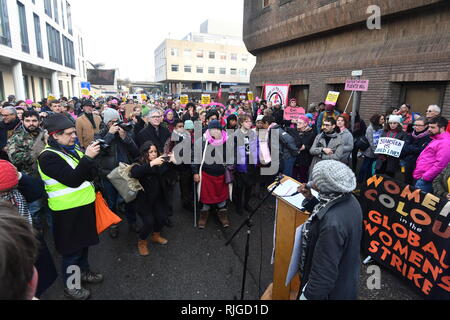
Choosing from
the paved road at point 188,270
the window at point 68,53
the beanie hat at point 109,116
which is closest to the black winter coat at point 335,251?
the paved road at point 188,270

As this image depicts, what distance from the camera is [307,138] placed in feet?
19.8

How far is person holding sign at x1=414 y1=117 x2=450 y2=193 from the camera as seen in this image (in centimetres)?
414

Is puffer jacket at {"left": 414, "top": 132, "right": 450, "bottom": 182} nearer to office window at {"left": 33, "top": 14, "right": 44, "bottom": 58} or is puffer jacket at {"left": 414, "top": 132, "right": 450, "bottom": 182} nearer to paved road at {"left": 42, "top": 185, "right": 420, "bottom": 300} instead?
paved road at {"left": 42, "top": 185, "right": 420, "bottom": 300}

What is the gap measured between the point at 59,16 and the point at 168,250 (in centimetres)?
3771

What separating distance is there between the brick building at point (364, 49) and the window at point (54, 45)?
2336 centimetres

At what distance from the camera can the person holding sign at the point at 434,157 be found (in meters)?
4.14

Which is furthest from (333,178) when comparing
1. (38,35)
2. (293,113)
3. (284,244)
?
(38,35)

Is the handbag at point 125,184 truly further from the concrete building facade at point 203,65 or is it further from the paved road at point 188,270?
the concrete building facade at point 203,65

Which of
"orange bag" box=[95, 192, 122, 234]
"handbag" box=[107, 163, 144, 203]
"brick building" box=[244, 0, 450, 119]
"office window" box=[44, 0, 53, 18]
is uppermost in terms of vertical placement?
"office window" box=[44, 0, 53, 18]

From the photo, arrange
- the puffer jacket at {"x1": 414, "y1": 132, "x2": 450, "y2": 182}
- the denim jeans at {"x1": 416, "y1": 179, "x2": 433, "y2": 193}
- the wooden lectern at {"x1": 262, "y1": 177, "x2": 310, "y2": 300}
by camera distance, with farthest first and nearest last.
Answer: the denim jeans at {"x1": 416, "y1": 179, "x2": 433, "y2": 193} → the puffer jacket at {"x1": 414, "y1": 132, "x2": 450, "y2": 182} → the wooden lectern at {"x1": 262, "y1": 177, "x2": 310, "y2": 300}

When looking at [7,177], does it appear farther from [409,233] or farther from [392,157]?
[392,157]

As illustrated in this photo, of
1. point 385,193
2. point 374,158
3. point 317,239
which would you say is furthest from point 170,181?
point 374,158

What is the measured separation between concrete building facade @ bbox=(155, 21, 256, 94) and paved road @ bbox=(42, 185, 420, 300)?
4994 centimetres

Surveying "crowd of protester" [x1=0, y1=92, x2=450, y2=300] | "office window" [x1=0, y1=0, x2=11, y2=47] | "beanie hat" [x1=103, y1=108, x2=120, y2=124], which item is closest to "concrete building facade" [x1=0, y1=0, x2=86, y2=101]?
"office window" [x1=0, y1=0, x2=11, y2=47]
